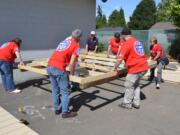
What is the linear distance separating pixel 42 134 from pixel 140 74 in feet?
8.42

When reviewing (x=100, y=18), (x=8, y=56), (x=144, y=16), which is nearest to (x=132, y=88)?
(x=8, y=56)

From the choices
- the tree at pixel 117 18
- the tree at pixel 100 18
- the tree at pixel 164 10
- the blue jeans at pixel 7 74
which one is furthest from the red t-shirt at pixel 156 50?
the tree at pixel 117 18

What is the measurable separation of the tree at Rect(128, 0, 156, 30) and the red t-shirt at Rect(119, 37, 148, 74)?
38.5 m

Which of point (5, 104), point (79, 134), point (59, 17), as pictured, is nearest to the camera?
point (79, 134)

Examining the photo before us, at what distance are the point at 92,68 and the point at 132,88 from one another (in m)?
1.87

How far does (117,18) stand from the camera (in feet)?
188

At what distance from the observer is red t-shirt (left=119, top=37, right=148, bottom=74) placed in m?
5.14

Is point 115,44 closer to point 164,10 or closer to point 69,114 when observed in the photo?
point 69,114

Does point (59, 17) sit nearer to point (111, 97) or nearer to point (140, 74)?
point (111, 97)

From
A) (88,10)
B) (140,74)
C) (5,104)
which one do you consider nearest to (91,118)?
(140,74)

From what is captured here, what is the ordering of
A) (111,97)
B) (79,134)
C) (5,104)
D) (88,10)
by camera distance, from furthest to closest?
1. (88,10)
2. (111,97)
3. (5,104)
4. (79,134)

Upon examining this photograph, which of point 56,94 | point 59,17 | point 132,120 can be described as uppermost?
point 59,17

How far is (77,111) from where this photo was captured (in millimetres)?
5355

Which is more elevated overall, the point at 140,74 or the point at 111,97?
the point at 140,74
